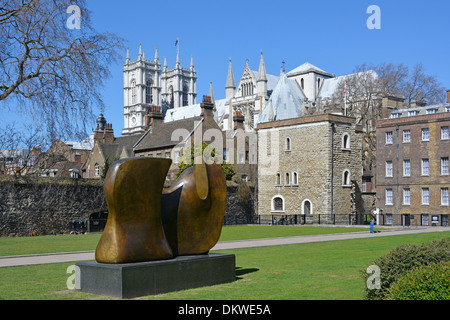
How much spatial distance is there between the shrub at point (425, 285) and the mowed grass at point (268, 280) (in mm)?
2208

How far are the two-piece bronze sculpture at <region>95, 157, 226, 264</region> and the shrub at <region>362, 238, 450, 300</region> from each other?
165 inches

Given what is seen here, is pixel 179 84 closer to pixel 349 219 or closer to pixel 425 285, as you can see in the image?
pixel 349 219

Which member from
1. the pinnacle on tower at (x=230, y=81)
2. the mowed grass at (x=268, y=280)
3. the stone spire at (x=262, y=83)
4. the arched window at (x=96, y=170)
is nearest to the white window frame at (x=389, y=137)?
the mowed grass at (x=268, y=280)

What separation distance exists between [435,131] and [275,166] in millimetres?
15473

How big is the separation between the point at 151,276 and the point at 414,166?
1633 inches

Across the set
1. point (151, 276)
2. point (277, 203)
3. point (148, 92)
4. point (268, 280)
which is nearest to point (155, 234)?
point (151, 276)

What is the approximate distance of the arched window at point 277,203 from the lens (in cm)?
5319

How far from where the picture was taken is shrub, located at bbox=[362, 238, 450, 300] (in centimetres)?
905

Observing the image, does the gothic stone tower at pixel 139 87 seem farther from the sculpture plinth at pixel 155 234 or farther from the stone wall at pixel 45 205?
the sculpture plinth at pixel 155 234

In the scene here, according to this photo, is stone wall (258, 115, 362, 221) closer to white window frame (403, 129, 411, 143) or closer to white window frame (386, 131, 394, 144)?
white window frame (386, 131, 394, 144)

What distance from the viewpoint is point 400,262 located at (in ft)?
30.3

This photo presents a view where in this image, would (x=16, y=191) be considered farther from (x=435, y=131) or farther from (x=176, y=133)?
(x=435, y=131)

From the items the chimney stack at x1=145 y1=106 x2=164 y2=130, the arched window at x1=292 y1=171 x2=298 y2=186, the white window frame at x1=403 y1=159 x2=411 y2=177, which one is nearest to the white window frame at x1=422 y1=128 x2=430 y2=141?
the white window frame at x1=403 y1=159 x2=411 y2=177

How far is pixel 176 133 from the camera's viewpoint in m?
58.8
